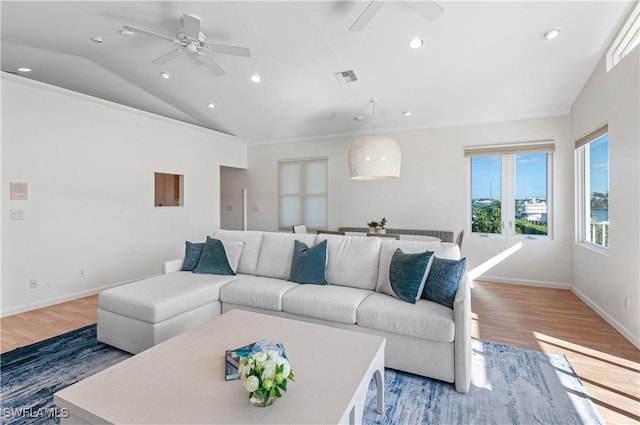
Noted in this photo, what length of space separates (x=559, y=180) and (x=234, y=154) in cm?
591

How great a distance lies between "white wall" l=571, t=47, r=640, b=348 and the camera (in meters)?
2.76

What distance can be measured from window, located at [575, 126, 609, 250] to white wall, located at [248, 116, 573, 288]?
0.21 m

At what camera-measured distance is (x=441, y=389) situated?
6.86 feet

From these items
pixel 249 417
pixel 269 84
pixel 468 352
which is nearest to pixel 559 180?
pixel 468 352

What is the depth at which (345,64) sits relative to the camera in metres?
3.86

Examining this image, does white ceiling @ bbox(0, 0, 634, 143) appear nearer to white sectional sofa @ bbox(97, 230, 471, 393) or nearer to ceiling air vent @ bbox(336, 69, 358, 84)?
ceiling air vent @ bbox(336, 69, 358, 84)

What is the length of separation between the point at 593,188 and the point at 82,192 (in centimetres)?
676

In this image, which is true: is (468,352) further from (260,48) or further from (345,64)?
(260,48)

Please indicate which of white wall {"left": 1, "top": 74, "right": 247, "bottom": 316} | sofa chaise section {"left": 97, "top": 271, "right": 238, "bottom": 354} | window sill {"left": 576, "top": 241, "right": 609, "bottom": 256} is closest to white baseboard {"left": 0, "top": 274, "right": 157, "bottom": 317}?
white wall {"left": 1, "top": 74, "right": 247, "bottom": 316}

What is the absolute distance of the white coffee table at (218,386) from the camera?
47.1 inches

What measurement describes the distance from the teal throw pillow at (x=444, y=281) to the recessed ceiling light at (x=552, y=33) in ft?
8.52

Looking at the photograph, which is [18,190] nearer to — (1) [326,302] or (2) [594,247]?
(1) [326,302]

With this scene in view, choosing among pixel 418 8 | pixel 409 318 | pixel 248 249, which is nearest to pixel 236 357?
pixel 409 318

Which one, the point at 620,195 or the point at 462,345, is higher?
the point at 620,195
